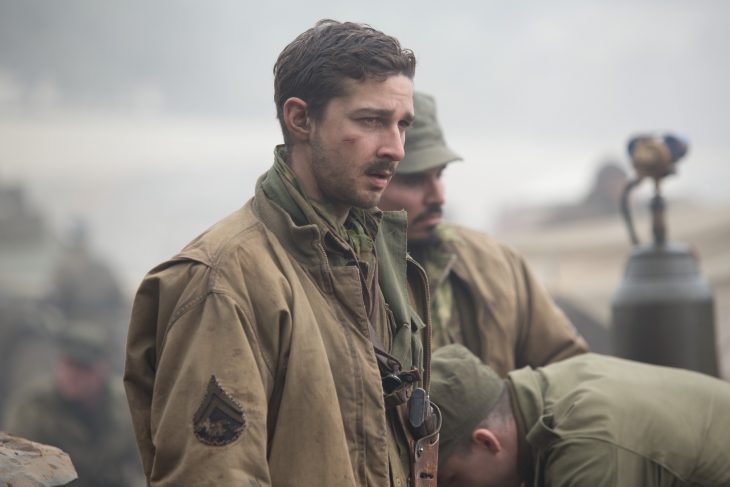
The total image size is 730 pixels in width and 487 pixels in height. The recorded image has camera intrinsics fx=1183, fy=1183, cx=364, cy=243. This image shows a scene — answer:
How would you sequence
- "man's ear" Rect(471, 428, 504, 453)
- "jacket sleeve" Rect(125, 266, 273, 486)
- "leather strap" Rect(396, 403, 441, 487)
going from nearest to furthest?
1. "jacket sleeve" Rect(125, 266, 273, 486)
2. "leather strap" Rect(396, 403, 441, 487)
3. "man's ear" Rect(471, 428, 504, 453)

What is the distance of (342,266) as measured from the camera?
2.50 m

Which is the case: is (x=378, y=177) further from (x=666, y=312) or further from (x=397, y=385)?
(x=666, y=312)

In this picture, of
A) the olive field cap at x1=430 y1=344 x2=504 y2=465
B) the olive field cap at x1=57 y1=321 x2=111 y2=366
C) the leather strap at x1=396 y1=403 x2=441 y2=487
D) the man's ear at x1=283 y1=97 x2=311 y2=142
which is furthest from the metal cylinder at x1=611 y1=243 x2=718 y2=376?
the olive field cap at x1=57 y1=321 x2=111 y2=366

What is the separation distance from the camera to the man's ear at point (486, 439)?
11.0ft

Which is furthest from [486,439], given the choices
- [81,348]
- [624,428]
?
[81,348]

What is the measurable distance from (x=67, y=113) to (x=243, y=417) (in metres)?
33.0

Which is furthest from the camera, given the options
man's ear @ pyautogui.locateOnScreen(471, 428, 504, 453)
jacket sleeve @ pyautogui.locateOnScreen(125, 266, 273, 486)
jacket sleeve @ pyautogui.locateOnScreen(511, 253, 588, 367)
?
jacket sleeve @ pyautogui.locateOnScreen(511, 253, 588, 367)

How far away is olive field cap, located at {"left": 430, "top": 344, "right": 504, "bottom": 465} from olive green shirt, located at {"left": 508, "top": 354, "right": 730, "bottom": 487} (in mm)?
116

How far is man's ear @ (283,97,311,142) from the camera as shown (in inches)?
99.7

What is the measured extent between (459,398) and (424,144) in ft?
3.67

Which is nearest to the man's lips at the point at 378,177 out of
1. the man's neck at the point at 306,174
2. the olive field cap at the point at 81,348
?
the man's neck at the point at 306,174

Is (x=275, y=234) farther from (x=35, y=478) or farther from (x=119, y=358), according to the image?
(x=119, y=358)

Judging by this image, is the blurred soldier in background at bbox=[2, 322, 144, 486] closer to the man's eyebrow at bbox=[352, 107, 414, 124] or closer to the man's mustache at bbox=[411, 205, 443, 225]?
the man's mustache at bbox=[411, 205, 443, 225]

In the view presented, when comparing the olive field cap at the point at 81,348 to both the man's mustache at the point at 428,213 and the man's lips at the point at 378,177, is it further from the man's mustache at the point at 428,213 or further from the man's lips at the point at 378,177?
the man's lips at the point at 378,177
